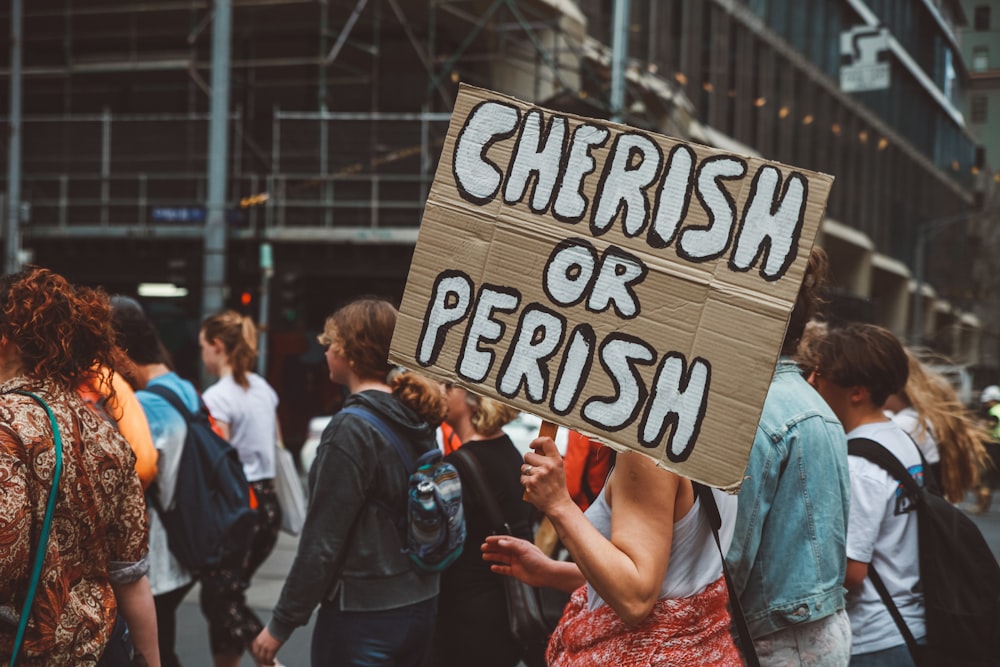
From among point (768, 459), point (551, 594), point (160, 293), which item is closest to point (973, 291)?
point (551, 594)

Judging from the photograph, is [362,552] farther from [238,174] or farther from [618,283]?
[238,174]

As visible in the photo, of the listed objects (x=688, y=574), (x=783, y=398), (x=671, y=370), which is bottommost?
(x=688, y=574)

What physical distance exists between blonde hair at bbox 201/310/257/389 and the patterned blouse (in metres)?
3.11

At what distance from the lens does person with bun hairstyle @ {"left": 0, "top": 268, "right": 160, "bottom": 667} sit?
8.34 feet

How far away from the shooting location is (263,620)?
738 cm

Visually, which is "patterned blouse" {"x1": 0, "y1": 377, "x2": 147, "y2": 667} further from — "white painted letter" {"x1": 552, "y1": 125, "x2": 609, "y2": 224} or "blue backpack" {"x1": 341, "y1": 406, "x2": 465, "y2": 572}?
"white painted letter" {"x1": 552, "y1": 125, "x2": 609, "y2": 224}

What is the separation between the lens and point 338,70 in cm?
2294

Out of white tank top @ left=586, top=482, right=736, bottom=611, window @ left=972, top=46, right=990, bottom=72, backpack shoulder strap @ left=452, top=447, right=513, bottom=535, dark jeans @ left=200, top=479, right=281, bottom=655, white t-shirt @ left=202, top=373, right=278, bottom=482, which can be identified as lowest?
dark jeans @ left=200, top=479, right=281, bottom=655

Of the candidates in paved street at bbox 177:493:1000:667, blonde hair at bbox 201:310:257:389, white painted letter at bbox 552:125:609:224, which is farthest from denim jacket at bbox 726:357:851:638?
paved street at bbox 177:493:1000:667

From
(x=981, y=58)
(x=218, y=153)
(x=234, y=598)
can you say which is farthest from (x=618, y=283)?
(x=218, y=153)

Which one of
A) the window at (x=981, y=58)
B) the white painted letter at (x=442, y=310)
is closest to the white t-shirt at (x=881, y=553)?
the white painted letter at (x=442, y=310)

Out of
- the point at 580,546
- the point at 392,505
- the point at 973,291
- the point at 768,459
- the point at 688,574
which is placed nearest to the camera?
the point at 580,546

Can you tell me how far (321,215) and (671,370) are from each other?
786 inches

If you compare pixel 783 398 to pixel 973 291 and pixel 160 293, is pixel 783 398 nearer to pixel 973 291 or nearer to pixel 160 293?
pixel 973 291
